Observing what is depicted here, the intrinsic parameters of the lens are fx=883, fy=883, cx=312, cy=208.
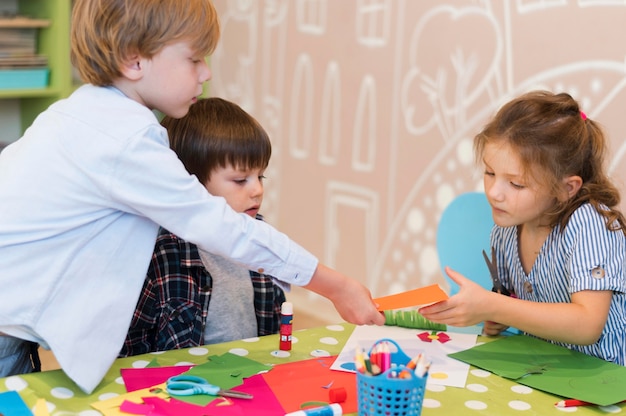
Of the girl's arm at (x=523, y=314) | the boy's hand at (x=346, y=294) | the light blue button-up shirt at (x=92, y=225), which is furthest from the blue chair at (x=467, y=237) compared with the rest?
the light blue button-up shirt at (x=92, y=225)

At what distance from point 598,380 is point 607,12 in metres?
1.25

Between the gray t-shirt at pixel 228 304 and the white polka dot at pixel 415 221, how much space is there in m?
1.22

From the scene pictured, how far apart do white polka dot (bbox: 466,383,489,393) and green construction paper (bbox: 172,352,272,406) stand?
1.02 ft

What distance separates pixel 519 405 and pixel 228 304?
0.69 m

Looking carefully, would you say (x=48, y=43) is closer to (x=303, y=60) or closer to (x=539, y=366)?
(x=303, y=60)

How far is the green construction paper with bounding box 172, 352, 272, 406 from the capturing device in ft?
4.26

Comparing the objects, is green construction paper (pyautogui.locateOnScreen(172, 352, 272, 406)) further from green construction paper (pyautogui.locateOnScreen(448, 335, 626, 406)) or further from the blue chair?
the blue chair

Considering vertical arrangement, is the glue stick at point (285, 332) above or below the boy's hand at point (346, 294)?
below

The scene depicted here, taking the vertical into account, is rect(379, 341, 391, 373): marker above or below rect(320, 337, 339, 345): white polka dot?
above

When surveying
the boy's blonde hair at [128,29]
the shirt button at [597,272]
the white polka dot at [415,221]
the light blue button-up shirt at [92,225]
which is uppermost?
the boy's blonde hair at [128,29]

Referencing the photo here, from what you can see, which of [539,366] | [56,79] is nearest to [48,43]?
[56,79]

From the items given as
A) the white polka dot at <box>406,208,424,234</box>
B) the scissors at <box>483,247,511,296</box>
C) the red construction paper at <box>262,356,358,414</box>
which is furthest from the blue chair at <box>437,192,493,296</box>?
the white polka dot at <box>406,208,424,234</box>

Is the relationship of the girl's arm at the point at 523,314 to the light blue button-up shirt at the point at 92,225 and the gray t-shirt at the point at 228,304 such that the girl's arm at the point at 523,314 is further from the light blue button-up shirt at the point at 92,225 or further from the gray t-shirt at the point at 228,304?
the gray t-shirt at the point at 228,304

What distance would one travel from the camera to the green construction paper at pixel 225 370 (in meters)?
1.30
